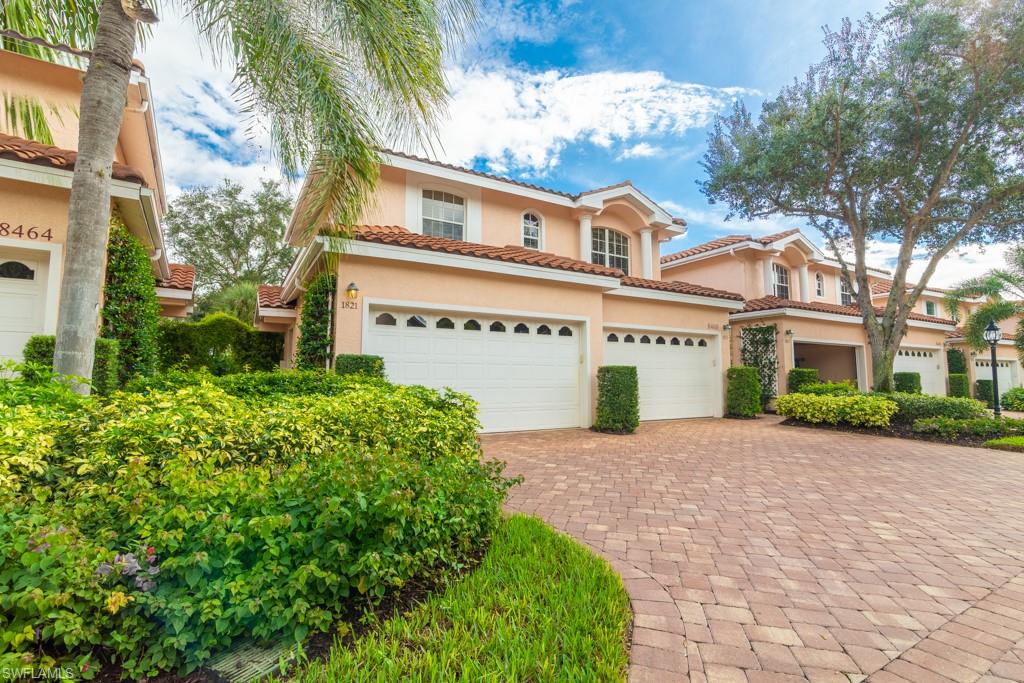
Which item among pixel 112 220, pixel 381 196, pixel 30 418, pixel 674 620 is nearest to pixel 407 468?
pixel 674 620

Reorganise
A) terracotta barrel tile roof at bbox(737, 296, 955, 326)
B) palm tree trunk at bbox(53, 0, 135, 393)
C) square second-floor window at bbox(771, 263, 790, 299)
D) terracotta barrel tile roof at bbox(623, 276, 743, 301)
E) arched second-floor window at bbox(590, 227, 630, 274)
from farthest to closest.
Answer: square second-floor window at bbox(771, 263, 790, 299) < terracotta barrel tile roof at bbox(737, 296, 955, 326) < arched second-floor window at bbox(590, 227, 630, 274) < terracotta barrel tile roof at bbox(623, 276, 743, 301) < palm tree trunk at bbox(53, 0, 135, 393)

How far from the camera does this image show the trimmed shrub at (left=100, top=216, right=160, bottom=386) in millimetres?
6934

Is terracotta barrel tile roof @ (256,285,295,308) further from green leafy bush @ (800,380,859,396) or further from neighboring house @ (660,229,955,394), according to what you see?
green leafy bush @ (800,380,859,396)

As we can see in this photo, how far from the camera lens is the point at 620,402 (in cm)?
1009

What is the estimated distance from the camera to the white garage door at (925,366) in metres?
18.5

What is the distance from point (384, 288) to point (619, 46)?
7898mm

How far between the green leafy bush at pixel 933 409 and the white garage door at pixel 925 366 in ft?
28.5

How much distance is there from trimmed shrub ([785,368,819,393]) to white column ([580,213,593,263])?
24.7 feet

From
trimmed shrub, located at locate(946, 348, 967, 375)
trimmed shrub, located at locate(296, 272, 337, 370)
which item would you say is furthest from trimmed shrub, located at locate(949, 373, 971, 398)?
trimmed shrub, located at locate(296, 272, 337, 370)

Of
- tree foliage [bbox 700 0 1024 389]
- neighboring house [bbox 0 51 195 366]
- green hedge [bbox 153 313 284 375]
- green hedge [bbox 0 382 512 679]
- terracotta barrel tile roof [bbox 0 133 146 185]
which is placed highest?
tree foliage [bbox 700 0 1024 389]

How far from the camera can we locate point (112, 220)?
6801mm

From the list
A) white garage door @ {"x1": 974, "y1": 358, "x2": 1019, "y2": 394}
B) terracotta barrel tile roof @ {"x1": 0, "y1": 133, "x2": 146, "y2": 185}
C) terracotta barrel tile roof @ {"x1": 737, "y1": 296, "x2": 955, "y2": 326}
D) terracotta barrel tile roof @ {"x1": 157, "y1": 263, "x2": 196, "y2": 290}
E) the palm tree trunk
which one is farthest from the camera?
white garage door @ {"x1": 974, "y1": 358, "x2": 1019, "y2": 394}

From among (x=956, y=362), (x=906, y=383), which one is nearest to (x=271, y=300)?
(x=906, y=383)

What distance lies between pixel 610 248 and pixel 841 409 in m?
7.58
